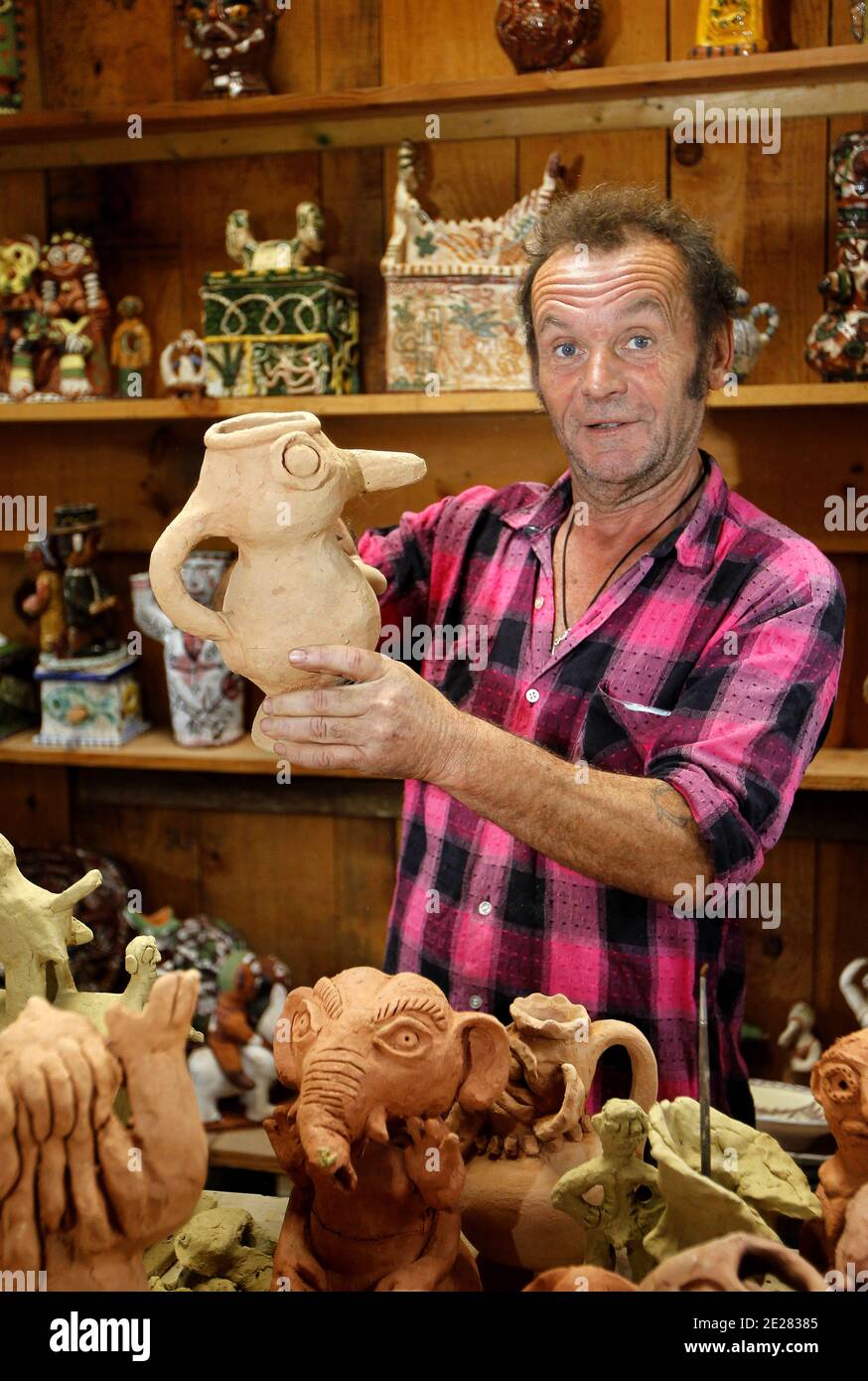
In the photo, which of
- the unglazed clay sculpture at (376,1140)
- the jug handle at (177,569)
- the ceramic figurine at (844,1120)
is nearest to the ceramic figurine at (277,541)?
the jug handle at (177,569)

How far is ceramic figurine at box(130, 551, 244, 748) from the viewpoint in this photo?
7.89 feet

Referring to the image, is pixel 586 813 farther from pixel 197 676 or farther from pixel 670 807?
pixel 197 676

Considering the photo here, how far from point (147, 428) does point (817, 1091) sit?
2004 mm

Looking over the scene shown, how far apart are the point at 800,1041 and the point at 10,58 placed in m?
2.23

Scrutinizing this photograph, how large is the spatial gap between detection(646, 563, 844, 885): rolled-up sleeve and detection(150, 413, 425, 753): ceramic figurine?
39 centimetres

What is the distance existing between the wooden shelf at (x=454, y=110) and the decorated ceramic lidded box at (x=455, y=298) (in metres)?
0.11

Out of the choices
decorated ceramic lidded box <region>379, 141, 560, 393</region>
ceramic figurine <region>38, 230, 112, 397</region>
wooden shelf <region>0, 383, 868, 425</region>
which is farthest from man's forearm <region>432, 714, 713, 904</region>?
ceramic figurine <region>38, 230, 112, 397</region>

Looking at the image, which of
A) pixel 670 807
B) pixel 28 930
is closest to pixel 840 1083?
pixel 670 807

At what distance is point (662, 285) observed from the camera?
1539 mm

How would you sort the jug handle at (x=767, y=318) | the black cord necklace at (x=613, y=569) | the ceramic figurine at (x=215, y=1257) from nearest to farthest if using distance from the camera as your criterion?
the ceramic figurine at (x=215, y=1257), the black cord necklace at (x=613, y=569), the jug handle at (x=767, y=318)

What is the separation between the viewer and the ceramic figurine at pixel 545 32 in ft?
7.06

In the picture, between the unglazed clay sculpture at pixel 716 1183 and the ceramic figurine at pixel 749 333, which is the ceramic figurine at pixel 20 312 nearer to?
the ceramic figurine at pixel 749 333

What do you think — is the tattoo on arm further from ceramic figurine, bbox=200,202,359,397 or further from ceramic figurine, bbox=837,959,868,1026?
ceramic figurine, bbox=200,202,359,397
